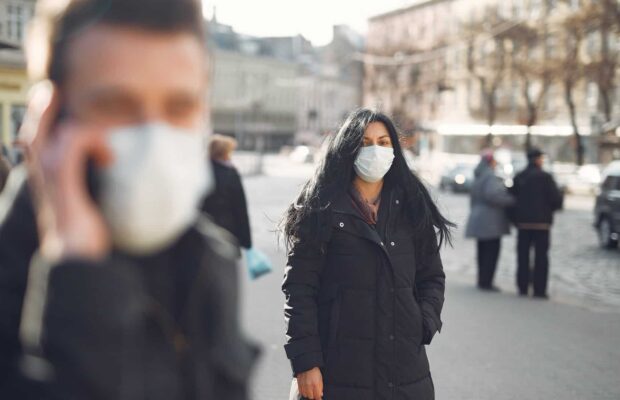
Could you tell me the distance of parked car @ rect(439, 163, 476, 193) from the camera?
38500 mm

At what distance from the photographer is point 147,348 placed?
1.23 meters

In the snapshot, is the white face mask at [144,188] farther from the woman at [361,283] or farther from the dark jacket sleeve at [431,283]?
the dark jacket sleeve at [431,283]

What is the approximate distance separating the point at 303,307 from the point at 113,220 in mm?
2463

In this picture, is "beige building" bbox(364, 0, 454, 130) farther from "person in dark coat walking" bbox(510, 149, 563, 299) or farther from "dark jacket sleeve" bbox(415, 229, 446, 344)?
"dark jacket sleeve" bbox(415, 229, 446, 344)

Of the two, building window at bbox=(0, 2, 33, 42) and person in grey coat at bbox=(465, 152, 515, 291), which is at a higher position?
building window at bbox=(0, 2, 33, 42)

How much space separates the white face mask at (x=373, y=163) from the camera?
3.76m

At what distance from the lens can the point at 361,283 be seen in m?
3.56

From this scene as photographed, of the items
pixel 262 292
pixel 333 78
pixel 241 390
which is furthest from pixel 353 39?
pixel 241 390

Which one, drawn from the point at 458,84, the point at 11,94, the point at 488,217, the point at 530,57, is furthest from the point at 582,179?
the point at 458,84

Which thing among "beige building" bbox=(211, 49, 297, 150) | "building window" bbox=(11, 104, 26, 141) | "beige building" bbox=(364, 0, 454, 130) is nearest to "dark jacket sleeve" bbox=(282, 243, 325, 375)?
"building window" bbox=(11, 104, 26, 141)

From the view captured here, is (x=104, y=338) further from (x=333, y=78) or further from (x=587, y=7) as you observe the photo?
(x=333, y=78)

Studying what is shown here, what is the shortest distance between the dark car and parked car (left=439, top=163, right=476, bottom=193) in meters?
19.0

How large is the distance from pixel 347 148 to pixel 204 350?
104 inches

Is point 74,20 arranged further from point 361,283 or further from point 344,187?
point 344,187
